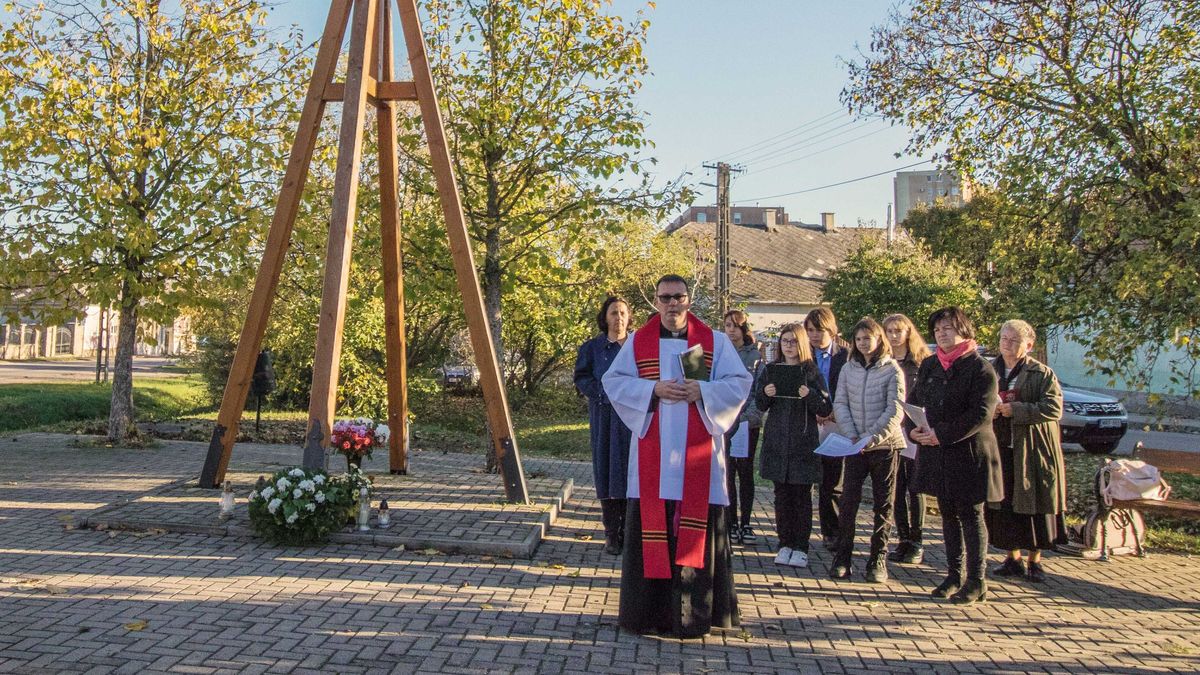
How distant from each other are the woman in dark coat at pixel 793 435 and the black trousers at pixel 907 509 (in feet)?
2.84

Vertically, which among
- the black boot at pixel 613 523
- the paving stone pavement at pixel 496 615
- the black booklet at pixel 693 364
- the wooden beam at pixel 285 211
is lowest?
the paving stone pavement at pixel 496 615

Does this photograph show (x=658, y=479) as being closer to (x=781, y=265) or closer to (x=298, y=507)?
(x=298, y=507)

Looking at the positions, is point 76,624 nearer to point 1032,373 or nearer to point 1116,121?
point 1032,373

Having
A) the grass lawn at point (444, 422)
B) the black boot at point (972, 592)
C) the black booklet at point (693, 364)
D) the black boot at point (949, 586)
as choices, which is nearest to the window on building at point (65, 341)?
the grass lawn at point (444, 422)

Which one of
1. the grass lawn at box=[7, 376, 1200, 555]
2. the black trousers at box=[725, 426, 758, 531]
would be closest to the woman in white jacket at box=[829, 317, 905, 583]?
the black trousers at box=[725, 426, 758, 531]

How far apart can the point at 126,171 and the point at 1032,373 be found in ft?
36.4

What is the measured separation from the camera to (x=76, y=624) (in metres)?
5.20

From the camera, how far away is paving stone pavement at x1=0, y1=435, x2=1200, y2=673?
4.85 m

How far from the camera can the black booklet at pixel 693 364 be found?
556 cm

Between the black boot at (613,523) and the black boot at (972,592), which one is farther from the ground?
the black boot at (613,523)

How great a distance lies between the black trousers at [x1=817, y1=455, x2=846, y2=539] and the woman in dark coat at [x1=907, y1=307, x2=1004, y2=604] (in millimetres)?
1044

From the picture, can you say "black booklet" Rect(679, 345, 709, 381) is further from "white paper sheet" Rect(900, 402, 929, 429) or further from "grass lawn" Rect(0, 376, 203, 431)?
"grass lawn" Rect(0, 376, 203, 431)

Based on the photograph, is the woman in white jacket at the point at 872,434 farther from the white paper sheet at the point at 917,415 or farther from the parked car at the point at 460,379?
the parked car at the point at 460,379

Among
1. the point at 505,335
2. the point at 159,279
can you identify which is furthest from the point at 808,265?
the point at 159,279
